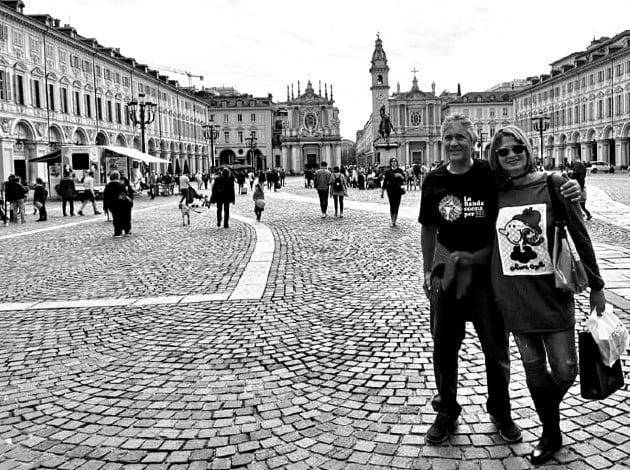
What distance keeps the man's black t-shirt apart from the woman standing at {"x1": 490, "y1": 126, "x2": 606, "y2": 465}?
0.07m

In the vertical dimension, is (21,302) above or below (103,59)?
below

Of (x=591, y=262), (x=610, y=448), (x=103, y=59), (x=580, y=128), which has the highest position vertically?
(x=103, y=59)

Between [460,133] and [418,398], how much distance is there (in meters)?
1.87

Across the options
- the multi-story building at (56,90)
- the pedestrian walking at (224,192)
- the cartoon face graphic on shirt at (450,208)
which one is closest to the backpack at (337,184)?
the pedestrian walking at (224,192)

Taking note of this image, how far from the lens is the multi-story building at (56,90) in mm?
40875

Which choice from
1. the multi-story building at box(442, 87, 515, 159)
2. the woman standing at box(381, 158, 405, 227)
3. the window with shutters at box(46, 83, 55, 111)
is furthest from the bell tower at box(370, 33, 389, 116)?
the woman standing at box(381, 158, 405, 227)

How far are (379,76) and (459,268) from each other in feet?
336

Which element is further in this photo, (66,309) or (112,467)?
(66,309)

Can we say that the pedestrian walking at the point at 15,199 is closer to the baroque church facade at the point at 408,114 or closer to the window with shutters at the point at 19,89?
the window with shutters at the point at 19,89

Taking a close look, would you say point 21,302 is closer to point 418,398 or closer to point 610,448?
point 418,398

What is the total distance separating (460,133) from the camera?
348 cm

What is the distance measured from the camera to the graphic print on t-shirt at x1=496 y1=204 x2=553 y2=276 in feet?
10.4

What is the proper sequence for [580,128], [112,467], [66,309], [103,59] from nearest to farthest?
[112,467]
[66,309]
[103,59]
[580,128]

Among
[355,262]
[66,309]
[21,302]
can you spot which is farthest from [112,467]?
[355,262]
